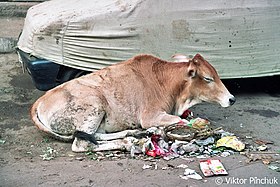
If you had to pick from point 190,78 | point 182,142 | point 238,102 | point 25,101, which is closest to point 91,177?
point 182,142

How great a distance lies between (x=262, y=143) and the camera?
6.46 metres

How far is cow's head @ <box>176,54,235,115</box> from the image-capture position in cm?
658

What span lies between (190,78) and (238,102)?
5.37 ft

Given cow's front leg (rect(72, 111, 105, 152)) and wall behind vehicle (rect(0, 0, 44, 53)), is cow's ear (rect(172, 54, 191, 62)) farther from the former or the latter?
wall behind vehicle (rect(0, 0, 44, 53))

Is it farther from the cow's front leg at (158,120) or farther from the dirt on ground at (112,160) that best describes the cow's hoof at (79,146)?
the cow's front leg at (158,120)

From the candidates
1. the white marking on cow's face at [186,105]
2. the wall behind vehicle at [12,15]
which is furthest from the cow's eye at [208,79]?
the wall behind vehicle at [12,15]

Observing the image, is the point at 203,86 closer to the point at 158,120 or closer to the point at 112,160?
the point at 158,120

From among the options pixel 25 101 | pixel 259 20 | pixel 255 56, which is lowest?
pixel 25 101

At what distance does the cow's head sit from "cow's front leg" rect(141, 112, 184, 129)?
1.24 feet

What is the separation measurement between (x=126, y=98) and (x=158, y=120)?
0.45m

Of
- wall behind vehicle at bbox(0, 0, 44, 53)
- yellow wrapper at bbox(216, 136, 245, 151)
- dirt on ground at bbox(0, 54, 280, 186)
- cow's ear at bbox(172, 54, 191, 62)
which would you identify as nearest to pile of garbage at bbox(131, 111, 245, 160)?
yellow wrapper at bbox(216, 136, 245, 151)

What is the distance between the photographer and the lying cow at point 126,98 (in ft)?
20.6

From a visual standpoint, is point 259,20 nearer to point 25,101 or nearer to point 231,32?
point 231,32

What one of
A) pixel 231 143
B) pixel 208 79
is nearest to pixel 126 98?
pixel 208 79
